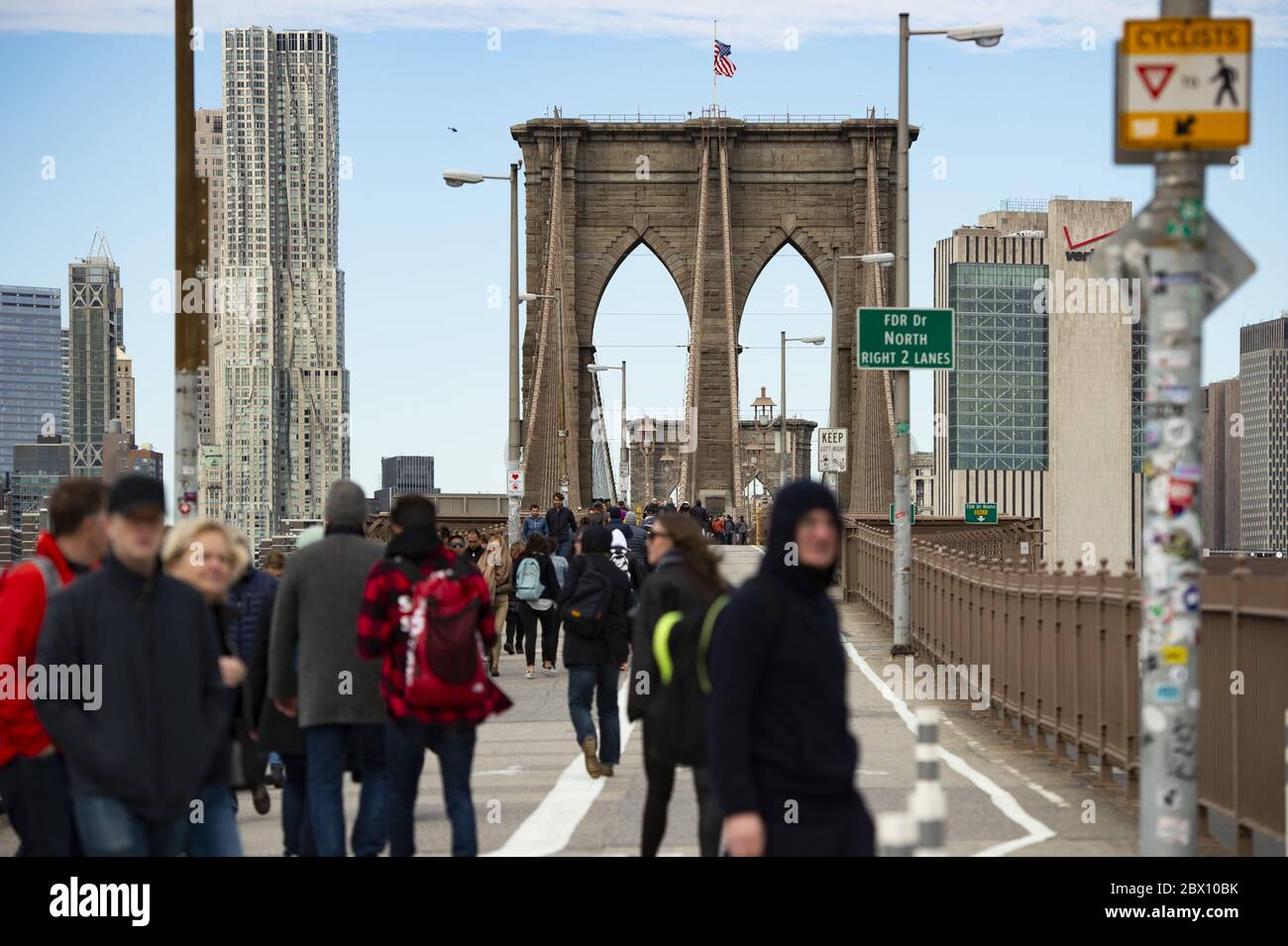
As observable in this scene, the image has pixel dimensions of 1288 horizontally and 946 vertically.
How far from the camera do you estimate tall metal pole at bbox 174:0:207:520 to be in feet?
45.1

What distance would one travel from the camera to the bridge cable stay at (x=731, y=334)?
8544 centimetres

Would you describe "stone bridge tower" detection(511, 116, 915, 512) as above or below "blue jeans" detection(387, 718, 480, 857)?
above

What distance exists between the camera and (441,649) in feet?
28.8

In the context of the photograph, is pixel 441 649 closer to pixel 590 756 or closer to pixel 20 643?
pixel 20 643

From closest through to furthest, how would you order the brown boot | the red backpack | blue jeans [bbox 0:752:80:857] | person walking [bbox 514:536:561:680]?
1. blue jeans [bbox 0:752:80:857]
2. the red backpack
3. the brown boot
4. person walking [bbox 514:536:561:680]

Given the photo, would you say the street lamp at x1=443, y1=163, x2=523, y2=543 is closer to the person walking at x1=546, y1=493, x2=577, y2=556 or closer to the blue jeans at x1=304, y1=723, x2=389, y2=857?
the person walking at x1=546, y1=493, x2=577, y2=556

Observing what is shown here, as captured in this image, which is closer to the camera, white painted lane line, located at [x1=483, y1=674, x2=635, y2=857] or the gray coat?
the gray coat

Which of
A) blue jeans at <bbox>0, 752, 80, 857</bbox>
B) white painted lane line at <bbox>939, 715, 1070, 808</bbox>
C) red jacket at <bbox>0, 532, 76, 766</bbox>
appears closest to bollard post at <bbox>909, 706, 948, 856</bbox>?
blue jeans at <bbox>0, 752, 80, 857</bbox>

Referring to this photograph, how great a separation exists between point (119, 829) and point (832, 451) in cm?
3446

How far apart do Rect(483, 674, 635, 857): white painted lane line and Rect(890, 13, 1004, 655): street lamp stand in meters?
10.5

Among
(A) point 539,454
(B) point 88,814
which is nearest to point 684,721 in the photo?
(B) point 88,814

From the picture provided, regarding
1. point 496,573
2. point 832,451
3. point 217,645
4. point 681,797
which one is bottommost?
point 681,797

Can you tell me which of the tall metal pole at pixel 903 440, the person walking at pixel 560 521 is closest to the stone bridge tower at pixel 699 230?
the person walking at pixel 560 521

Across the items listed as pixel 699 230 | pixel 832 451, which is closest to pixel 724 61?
pixel 699 230
